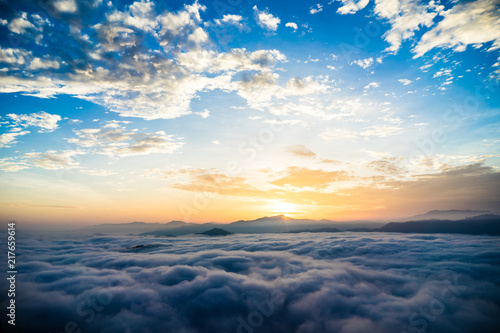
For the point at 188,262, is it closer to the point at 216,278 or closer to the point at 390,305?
the point at 216,278

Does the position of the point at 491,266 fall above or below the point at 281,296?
above

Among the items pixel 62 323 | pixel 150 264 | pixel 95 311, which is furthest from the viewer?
pixel 150 264

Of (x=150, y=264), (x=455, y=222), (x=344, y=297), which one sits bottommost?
(x=455, y=222)

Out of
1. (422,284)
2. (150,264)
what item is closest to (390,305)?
(422,284)

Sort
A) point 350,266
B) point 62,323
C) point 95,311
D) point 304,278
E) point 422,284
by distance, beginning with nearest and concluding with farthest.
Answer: point 62,323 → point 95,311 → point 422,284 → point 304,278 → point 350,266

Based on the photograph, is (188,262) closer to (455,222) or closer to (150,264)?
Result: (150,264)

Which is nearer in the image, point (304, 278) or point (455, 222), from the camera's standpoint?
point (304, 278)

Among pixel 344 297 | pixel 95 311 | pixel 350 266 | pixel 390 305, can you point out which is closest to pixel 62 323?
pixel 95 311
